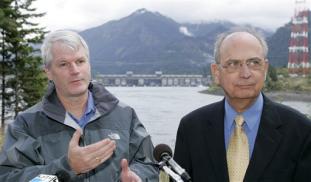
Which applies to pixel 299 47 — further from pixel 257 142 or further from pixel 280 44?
pixel 257 142

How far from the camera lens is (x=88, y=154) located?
257cm

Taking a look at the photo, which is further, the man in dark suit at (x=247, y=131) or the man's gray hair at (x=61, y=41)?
the man's gray hair at (x=61, y=41)

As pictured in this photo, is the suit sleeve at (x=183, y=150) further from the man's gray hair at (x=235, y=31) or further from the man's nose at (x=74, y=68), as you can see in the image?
the man's nose at (x=74, y=68)

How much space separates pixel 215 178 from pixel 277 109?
1.84ft

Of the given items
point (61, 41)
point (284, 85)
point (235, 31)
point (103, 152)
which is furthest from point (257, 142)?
point (284, 85)

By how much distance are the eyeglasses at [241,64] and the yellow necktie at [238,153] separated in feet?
1.01

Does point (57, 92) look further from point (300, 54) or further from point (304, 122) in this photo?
point (300, 54)

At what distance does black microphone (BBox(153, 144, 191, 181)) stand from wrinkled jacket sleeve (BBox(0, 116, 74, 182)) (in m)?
0.64

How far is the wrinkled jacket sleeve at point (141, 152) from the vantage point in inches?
118

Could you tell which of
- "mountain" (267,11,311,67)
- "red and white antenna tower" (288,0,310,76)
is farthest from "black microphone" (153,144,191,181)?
"mountain" (267,11,311,67)

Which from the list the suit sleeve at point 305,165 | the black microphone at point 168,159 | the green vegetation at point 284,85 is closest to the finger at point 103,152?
the black microphone at point 168,159

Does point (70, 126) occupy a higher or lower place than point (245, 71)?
lower

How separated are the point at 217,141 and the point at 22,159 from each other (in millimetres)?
1191

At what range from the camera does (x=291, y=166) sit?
2.69 m
